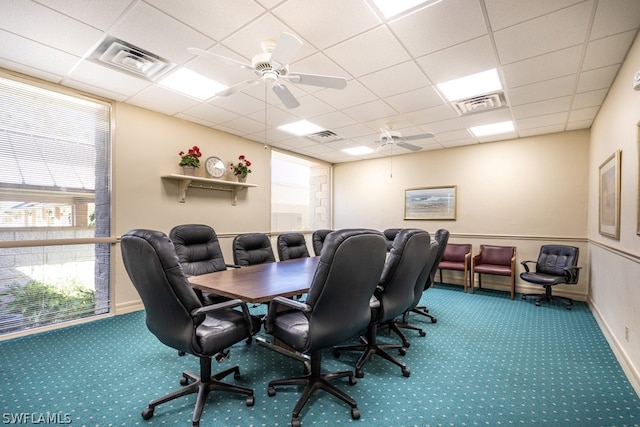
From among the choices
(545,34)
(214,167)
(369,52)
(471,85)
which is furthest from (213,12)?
(214,167)

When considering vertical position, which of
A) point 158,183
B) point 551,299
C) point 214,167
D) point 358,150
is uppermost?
point 358,150

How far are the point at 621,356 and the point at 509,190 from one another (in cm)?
319

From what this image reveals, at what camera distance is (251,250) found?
351 cm

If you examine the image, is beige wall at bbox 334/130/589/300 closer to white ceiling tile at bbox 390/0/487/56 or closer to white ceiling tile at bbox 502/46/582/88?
white ceiling tile at bbox 502/46/582/88

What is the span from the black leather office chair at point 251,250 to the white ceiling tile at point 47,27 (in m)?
2.18

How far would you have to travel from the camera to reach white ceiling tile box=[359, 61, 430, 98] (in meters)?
2.79

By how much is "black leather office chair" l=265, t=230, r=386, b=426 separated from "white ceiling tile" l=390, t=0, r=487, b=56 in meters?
1.60

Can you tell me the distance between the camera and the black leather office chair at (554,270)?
4.11 m

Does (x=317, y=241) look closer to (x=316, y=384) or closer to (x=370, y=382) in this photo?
(x=370, y=382)

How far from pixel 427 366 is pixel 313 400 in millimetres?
1042

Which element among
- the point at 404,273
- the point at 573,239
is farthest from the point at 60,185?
the point at 573,239

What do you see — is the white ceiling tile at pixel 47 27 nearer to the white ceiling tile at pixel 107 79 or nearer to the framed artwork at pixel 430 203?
the white ceiling tile at pixel 107 79

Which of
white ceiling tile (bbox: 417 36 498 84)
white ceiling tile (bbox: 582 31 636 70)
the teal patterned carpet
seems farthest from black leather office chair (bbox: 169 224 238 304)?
white ceiling tile (bbox: 582 31 636 70)

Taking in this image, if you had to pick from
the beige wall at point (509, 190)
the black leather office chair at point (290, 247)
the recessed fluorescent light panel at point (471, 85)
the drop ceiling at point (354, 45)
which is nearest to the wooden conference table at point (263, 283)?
Result: the black leather office chair at point (290, 247)
